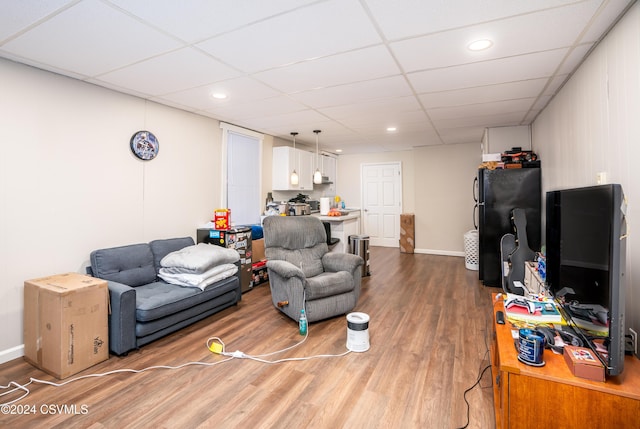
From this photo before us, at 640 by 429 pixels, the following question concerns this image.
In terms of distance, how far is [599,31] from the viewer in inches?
80.6

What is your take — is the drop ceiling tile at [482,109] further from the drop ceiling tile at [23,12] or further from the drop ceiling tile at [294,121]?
the drop ceiling tile at [23,12]

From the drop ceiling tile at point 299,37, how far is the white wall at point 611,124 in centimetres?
150

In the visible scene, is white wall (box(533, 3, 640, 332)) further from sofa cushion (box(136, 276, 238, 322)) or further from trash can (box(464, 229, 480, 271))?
sofa cushion (box(136, 276, 238, 322))

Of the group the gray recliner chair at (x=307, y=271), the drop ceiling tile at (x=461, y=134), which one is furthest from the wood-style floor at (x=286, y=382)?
the drop ceiling tile at (x=461, y=134)

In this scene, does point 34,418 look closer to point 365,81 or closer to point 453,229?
point 365,81

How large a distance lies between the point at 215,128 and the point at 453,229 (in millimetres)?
5187

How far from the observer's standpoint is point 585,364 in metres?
1.25

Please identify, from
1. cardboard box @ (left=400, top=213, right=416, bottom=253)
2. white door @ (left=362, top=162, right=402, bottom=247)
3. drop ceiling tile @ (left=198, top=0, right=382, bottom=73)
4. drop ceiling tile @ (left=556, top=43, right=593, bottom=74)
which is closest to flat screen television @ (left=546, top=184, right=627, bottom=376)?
drop ceiling tile @ (left=556, top=43, right=593, bottom=74)

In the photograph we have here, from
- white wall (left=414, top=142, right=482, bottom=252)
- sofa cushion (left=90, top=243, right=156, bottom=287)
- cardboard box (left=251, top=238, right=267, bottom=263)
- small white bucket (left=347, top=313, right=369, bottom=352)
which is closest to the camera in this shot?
small white bucket (left=347, top=313, right=369, bottom=352)

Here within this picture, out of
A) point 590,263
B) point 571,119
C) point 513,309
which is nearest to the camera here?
point 590,263

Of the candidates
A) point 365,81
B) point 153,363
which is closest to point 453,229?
point 365,81

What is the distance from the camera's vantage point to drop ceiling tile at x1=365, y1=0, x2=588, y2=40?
5.69ft

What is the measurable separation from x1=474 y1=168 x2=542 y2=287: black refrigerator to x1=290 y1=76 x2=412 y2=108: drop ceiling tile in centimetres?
196

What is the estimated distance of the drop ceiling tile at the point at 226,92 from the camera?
297 centimetres
